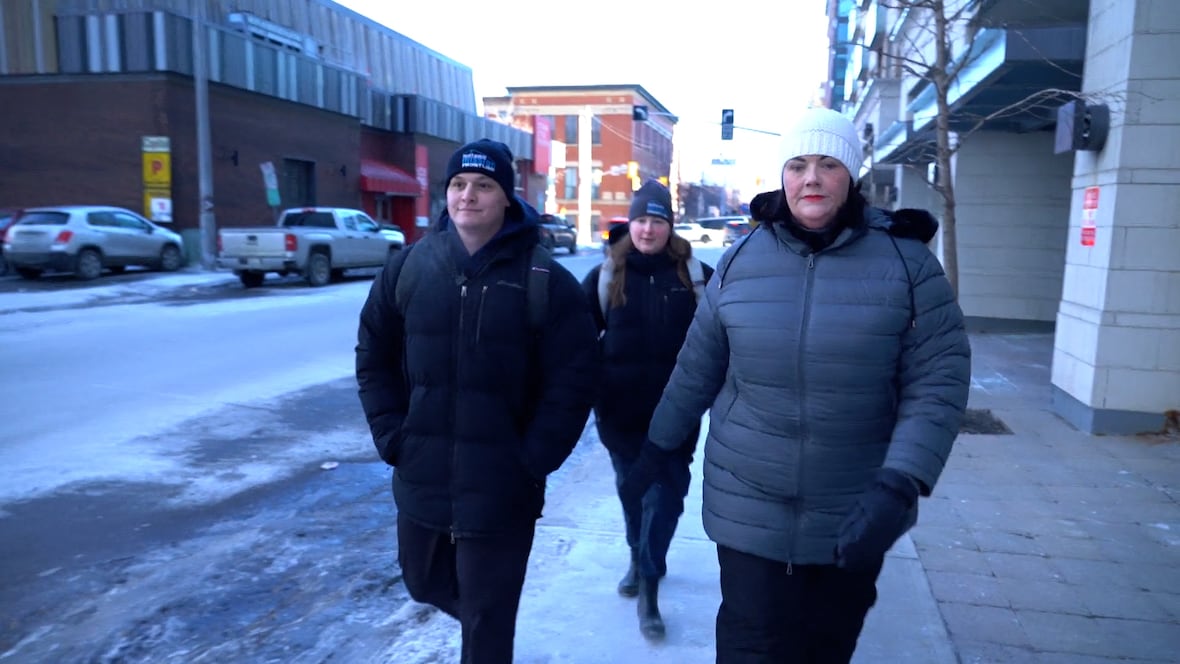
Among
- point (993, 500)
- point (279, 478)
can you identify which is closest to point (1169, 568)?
point (993, 500)

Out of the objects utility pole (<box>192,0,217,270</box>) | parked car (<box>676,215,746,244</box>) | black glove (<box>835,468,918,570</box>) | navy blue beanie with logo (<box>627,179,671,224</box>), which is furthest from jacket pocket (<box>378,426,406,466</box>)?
parked car (<box>676,215,746,244</box>)

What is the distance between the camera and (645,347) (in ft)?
13.1

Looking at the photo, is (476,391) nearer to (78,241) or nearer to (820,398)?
(820,398)

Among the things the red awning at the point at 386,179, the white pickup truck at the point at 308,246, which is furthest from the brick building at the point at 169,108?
the white pickup truck at the point at 308,246

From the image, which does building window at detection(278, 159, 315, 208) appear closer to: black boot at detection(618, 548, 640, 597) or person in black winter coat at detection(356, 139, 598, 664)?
black boot at detection(618, 548, 640, 597)

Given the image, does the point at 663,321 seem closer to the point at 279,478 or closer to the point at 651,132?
the point at 279,478

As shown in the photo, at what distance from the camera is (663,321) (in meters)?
3.99

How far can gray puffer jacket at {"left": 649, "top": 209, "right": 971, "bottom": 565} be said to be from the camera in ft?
7.80

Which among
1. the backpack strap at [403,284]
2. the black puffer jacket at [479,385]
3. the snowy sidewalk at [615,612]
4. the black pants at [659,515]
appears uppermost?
the backpack strap at [403,284]

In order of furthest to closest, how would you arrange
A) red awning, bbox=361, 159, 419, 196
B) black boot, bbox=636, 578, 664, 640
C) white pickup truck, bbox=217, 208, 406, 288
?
red awning, bbox=361, 159, 419, 196
white pickup truck, bbox=217, 208, 406, 288
black boot, bbox=636, 578, 664, 640

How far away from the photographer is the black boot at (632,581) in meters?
4.25

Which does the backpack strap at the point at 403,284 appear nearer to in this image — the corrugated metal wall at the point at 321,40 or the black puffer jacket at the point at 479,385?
the black puffer jacket at the point at 479,385

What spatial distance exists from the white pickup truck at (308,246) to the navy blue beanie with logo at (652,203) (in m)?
17.2

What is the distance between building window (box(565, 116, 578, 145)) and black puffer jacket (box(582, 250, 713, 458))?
67.8 metres
